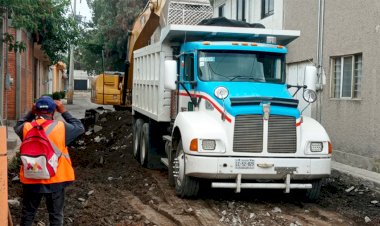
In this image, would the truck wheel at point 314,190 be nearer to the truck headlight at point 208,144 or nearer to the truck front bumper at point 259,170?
the truck front bumper at point 259,170

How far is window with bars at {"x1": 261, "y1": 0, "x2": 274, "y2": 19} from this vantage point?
1856cm

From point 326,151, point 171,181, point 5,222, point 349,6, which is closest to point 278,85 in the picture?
point 326,151

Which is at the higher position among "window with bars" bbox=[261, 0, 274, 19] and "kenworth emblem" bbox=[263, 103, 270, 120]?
"window with bars" bbox=[261, 0, 274, 19]

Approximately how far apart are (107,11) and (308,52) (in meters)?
28.8

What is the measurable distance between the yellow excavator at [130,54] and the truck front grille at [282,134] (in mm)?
6127

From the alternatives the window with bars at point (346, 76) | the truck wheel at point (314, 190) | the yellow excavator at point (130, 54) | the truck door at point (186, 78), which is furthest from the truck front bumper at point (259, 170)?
the yellow excavator at point (130, 54)

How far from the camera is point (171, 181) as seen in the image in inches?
391

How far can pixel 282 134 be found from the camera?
846 cm

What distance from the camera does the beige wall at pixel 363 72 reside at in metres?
11.6

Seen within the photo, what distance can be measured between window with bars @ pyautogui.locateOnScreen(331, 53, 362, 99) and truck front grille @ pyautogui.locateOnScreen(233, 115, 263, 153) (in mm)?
5001

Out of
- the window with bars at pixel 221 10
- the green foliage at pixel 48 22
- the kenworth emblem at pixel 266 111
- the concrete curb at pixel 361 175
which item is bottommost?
the concrete curb at pixel 361 175

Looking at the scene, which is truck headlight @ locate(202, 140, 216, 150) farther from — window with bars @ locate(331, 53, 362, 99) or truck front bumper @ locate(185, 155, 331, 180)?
window with bars @ locate(331, 53, 362, 99)

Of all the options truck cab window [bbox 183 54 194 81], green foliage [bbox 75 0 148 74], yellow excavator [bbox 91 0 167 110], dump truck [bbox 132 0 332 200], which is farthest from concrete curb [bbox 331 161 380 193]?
green foliage [bbox 75 0 148 74]

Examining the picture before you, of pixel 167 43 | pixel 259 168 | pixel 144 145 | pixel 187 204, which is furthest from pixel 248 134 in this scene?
pixel 144 145
